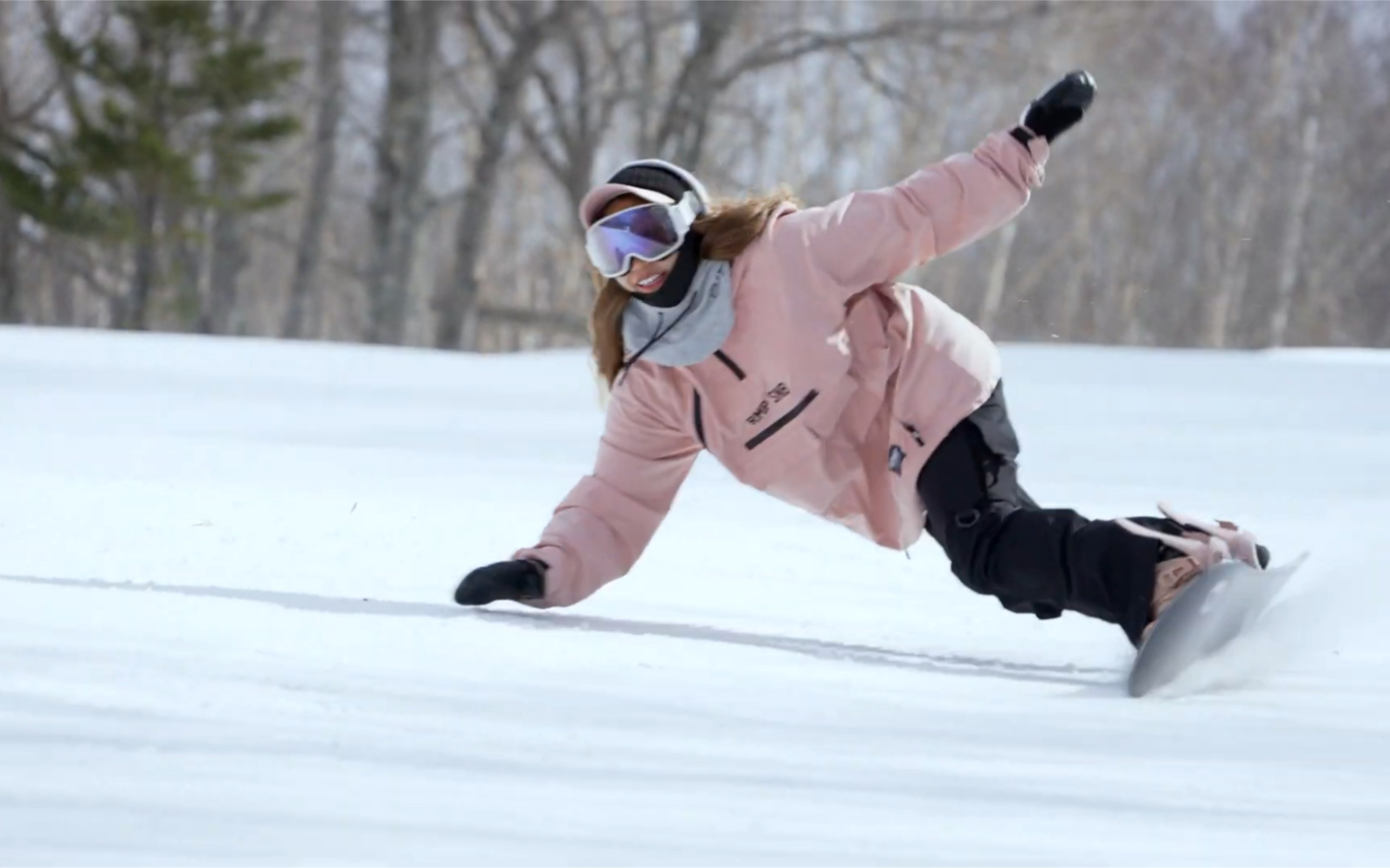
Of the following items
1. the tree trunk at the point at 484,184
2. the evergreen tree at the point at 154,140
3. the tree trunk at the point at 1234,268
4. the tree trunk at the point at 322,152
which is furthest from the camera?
the tree trunk at the point at 1234,268

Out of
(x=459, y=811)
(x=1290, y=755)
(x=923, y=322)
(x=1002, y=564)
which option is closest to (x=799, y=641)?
(x=1002, y=564)

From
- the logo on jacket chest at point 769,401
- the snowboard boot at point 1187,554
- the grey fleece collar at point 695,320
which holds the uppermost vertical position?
the grey fleece collar at point 695,320

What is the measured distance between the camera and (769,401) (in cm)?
322

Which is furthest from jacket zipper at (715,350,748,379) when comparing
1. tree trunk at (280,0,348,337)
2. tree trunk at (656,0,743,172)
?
tree trunk at (280,0,348,337)

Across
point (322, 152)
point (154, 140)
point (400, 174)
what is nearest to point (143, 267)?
point (154, 140)

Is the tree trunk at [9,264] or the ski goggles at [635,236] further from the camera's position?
the tree trunk at [9,264]

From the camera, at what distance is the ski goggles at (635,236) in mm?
3158

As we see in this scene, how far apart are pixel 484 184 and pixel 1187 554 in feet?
60.0

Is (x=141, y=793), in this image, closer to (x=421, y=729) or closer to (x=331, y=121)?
(x=421, y=729)

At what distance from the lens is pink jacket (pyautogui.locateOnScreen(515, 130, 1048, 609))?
10.5 feet

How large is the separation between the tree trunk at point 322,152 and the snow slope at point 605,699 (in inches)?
617

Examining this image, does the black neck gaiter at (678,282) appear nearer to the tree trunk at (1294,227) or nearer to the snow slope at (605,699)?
the snow slope at (605,699)

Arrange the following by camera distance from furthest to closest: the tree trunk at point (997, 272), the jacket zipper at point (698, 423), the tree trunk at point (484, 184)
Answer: the tree trunk at point (997, 272) → the tree trunk at point (484, 184) → the jacket zipper at point (698, 423)

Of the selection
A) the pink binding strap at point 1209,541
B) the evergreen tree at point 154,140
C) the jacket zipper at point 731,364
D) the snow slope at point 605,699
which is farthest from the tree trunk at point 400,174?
the pink binding strap at point 1209,541
